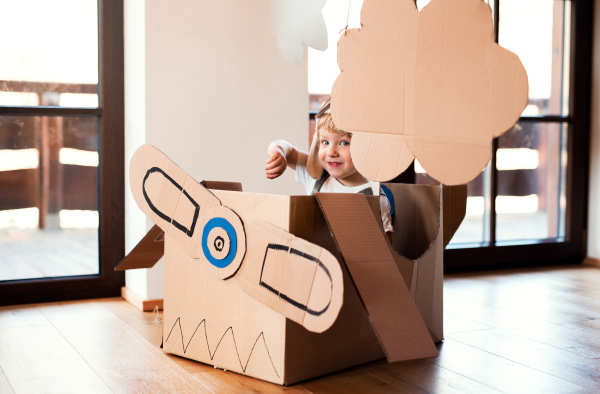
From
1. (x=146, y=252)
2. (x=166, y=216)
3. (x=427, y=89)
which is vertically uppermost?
(x=427, y=89)

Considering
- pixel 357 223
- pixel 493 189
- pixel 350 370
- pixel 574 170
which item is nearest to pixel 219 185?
pixel 357 223

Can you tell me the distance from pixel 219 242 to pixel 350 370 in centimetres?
39

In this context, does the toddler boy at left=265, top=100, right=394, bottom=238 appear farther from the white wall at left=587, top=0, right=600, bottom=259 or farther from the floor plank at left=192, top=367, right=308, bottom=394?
the white wall at left=587, top=0, right=600, bottom=259

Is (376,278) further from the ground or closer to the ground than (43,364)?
further from the ground

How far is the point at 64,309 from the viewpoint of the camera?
1.73 meters

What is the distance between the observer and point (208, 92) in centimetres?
182

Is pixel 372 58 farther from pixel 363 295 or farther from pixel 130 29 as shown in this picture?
pixel 130 29

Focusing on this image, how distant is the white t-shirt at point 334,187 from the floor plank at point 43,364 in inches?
25.4

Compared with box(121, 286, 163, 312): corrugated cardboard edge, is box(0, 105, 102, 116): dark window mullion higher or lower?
higher

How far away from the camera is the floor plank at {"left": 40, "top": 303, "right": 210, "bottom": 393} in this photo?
3.63 ft

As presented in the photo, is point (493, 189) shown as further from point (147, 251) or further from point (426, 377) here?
point (147, 251)

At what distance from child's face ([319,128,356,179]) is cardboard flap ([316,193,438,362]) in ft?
0.69

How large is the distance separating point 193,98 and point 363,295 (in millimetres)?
1067

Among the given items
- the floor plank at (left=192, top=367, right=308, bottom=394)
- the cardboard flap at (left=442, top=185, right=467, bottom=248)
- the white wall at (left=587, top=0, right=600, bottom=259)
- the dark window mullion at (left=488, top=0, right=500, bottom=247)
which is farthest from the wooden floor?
the white wall at (left=587, top=0, right=600, bottom=259)
